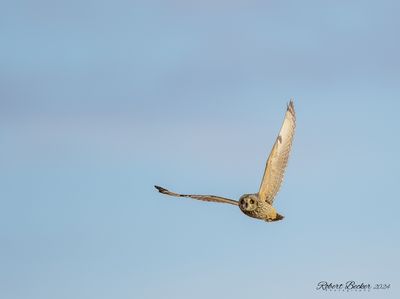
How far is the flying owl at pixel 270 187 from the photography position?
3300 centimetres

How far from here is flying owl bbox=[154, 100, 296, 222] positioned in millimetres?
33000

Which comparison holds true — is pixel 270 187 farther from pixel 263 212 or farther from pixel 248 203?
pixel 248 203

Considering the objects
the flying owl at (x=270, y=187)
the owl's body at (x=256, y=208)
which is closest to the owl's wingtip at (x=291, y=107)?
the flying owl at (x=270, y=187)

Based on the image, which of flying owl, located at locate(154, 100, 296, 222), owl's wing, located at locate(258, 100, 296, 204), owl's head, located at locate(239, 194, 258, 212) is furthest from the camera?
owl's wing, located at locate(258, 100, 296, 204)

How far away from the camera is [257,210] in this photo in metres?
33.0

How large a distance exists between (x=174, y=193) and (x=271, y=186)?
3806 mm

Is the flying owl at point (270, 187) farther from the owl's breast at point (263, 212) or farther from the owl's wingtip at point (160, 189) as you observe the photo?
the owl's wingtip at point (160, 189)

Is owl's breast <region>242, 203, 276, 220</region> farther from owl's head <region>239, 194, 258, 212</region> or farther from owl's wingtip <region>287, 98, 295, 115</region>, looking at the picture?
owl's wingtip <region>287, 98, 295, 115</region>

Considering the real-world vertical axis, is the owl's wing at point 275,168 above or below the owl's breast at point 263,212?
above

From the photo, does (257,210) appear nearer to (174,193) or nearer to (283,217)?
(283,217)

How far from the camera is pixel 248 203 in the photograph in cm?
3281

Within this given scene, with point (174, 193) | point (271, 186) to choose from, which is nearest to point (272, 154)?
point (271, 186)

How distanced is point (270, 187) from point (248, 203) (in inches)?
52.5

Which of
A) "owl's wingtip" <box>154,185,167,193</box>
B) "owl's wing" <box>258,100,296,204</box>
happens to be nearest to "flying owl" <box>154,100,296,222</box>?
"owl's wing" <box>258,100,296,204</box>
